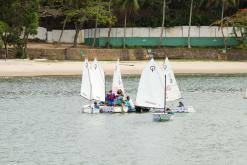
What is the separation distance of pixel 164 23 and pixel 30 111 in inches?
1888

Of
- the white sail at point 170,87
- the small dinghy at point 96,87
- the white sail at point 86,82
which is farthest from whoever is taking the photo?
the white sail at point 86,82

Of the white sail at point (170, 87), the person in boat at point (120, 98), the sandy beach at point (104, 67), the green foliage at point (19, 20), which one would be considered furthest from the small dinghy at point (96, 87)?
the green foliage at point (19, 20)

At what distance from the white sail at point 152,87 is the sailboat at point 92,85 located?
5.13 m

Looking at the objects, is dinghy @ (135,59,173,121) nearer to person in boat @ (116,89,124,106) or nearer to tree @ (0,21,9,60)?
person in boat @ (116,89,124,106)

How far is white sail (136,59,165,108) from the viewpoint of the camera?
5669 cm

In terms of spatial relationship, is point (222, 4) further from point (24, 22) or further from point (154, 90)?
point (154, 90)

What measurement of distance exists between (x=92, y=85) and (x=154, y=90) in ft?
22.2

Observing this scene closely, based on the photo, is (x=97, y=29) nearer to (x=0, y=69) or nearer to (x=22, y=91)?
(x=0, y=69)

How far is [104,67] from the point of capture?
9388 centimetres

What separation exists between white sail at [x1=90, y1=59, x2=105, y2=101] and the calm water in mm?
1658

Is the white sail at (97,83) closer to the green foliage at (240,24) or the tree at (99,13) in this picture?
the tree at (99,13)

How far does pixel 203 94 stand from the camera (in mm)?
77188

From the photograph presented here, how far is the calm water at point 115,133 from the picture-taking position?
148ft

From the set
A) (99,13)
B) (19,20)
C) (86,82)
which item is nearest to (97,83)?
(86,82)
